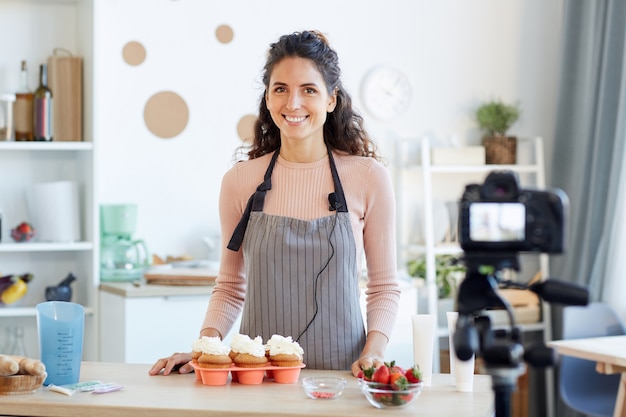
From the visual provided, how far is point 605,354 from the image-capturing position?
3.31m

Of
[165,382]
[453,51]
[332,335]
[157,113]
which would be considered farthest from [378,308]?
[453,51]

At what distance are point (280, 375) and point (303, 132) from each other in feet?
1.92

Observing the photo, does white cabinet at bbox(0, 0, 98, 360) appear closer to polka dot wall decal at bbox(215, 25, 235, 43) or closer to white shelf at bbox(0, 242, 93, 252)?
white shelf at bbox(0, 242, 93, 252)

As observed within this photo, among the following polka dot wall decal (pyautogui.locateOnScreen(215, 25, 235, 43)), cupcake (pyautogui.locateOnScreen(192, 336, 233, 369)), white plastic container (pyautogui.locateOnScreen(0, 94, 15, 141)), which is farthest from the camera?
polka dot wall decal (pyautogui.locateOnScreen(215, 25, 235, 43))

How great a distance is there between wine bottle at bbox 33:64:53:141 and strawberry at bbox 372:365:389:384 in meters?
2.49

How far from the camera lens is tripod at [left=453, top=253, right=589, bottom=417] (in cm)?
141

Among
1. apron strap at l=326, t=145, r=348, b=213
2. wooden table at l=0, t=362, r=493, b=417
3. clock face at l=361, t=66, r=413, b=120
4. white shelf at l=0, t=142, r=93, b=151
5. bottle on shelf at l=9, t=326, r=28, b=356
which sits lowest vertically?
bottle on shelf at l=9, t=326, r=28, b=356

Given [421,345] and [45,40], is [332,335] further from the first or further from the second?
[45,40]

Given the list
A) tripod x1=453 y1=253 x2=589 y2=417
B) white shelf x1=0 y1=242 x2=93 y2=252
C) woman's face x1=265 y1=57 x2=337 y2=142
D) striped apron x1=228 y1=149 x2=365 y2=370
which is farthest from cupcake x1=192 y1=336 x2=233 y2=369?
white shelf x1=0 y1=242 x2=93 y2=252

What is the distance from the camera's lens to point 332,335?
2393 mm

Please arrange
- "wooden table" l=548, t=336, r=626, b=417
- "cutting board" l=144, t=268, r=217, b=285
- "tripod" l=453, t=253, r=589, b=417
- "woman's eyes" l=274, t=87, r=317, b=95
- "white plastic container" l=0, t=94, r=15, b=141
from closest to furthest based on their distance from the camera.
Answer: "tripod" l=453, t=253, r=589, b=417
"woman's eyes" l=274, t=87, r=317, b=95
"wooden table" l=548, t=336, r=626, b=417
"cutting board" l=144, t=268, r=217, b=285
"white plastic container" l=0, t=94, r=15, b=141

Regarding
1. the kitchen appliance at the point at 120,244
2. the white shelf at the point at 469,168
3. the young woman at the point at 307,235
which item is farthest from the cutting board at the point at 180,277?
the young woman at the point at 307,235

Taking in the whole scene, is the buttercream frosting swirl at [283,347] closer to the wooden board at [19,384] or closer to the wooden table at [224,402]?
the wooden table at [224,402]

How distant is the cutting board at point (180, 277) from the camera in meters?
3.94
